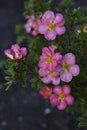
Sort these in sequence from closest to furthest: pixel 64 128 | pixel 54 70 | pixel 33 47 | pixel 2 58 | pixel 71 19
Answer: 1. pixel 54 70
2. pixel 71 19
3. pixel 33 47
4. pixel 64 128
5. pixel 2 58

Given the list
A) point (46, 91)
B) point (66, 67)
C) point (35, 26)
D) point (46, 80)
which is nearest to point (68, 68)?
point (66, 67)

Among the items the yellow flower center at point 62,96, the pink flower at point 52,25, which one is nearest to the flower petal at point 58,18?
the pink flower at point 52,25

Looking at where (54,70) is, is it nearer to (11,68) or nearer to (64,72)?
(64,72)

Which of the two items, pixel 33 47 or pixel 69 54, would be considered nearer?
Result: pixel 69 54

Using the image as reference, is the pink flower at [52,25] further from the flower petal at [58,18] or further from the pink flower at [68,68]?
the pink flower at [68,68]

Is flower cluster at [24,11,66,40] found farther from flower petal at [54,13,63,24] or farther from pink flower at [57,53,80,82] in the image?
pink flower at [57,53,80,82]

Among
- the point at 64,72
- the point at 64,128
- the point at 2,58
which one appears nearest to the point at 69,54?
the point at 64,72

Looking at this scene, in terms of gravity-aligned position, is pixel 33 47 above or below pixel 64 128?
above
